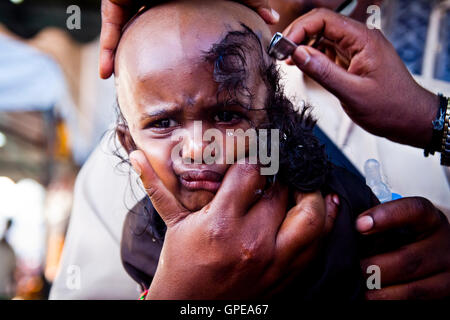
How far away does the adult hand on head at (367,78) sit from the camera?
0.56m

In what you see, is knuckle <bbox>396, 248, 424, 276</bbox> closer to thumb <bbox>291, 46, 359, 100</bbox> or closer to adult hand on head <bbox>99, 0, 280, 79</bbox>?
thumb <bbox>291, 46, 359, 100</bbox>

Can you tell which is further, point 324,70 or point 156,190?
point 324,70

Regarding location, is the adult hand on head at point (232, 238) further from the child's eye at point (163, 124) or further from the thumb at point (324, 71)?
the thumb at point (324, 71)

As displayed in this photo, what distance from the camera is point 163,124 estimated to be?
484 mm

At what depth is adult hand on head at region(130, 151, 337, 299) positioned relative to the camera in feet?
1.45

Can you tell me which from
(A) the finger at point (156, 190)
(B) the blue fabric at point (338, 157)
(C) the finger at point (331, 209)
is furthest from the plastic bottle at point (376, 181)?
(A) the finger at point (156, 190)

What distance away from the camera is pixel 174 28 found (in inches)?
18.1

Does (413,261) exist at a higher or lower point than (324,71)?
lower

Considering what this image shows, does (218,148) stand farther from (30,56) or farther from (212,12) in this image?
(30,56)

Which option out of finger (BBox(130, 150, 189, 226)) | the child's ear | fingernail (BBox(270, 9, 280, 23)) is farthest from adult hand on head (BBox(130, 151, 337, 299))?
fingernail (BBox(270, 9, 280, 23))

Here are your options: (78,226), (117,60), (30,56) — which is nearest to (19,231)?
(30,56)

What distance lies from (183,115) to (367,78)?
33 cm

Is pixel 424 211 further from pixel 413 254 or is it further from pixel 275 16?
pixel 275 16

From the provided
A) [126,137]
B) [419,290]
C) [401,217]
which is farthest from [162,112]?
[419,290]
